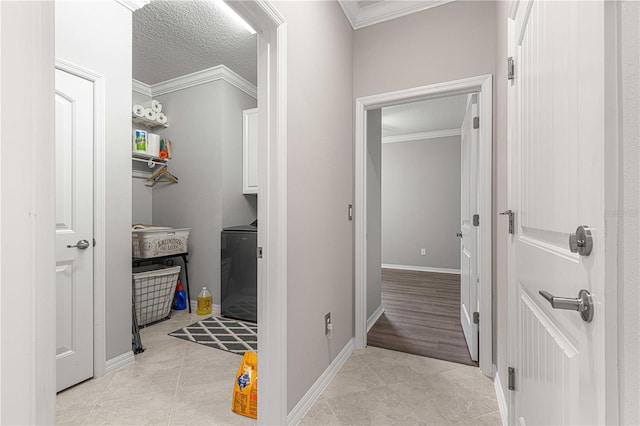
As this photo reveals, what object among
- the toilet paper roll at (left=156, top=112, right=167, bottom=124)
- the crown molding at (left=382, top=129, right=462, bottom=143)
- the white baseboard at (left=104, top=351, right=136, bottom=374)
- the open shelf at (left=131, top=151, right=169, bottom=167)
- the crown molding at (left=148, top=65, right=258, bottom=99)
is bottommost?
the white baseboard at (left=104, top=351, right=136, bottom=374)

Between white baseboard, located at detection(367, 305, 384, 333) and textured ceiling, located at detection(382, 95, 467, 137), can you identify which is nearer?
white baseboard, located at detection(367, 305, 384, 333)

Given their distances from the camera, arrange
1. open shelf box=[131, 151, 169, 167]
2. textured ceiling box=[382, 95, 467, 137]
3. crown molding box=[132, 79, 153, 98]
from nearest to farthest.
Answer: open shelf box=[131, 151, 169, 167], crown molding box=[132, 79, 153, 98], textured ceiling box=[382, 95, 467, 137]

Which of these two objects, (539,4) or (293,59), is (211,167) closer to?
(293,59)

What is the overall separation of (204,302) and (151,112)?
2.26 meters

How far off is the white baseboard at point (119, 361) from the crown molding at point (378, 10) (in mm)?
2998

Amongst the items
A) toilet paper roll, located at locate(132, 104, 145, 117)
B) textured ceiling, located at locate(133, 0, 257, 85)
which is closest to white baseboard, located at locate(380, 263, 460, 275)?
textured ceiling, located at locate(133, 0, 257, 85)

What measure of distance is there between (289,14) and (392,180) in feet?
16.1

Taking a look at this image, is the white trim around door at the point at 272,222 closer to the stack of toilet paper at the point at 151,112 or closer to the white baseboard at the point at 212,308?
the white baseboard at the point at 212,308

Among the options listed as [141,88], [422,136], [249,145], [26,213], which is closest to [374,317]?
[249,145]

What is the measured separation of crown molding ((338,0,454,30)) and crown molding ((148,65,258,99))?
1677 mm

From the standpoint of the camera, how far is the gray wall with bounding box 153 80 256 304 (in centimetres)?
332

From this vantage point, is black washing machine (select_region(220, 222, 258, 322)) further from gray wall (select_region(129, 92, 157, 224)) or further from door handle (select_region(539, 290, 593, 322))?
door handle (select_region(539, 290, 593, 322))

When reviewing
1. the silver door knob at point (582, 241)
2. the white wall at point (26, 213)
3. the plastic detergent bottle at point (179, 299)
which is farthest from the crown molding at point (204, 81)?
the silver door knob at point (582, 241)

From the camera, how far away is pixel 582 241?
0.60 meters
